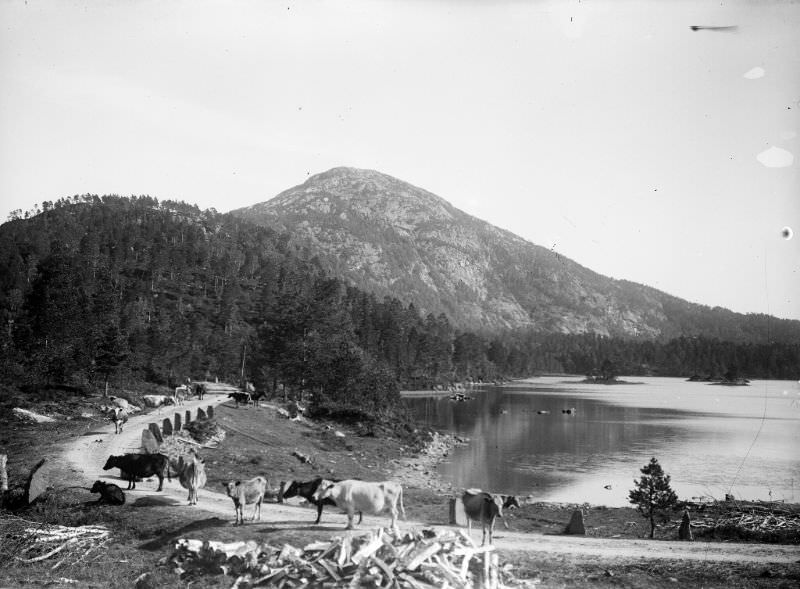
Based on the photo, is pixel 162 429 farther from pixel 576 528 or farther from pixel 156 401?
pixel 576 528

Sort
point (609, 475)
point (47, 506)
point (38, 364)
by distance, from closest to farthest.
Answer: point (47, 506) < point (609, 475) < point (38, 364)

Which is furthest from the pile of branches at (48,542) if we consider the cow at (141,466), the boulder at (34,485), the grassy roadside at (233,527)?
the cow at (141,466)

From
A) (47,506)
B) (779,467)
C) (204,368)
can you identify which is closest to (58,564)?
(47,506)

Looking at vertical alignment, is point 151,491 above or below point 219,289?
below

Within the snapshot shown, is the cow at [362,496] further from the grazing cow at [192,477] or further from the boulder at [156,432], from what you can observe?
the boulder at [156,432]

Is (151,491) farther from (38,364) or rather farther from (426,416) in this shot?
(426,416)

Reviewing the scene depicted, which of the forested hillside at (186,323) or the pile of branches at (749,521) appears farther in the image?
Result: the forested hillside at (186,323)

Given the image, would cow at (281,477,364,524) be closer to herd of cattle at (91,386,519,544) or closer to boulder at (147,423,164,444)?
herd of cattle at (91,386,519,544)

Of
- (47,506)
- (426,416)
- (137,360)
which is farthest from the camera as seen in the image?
(426,416)
